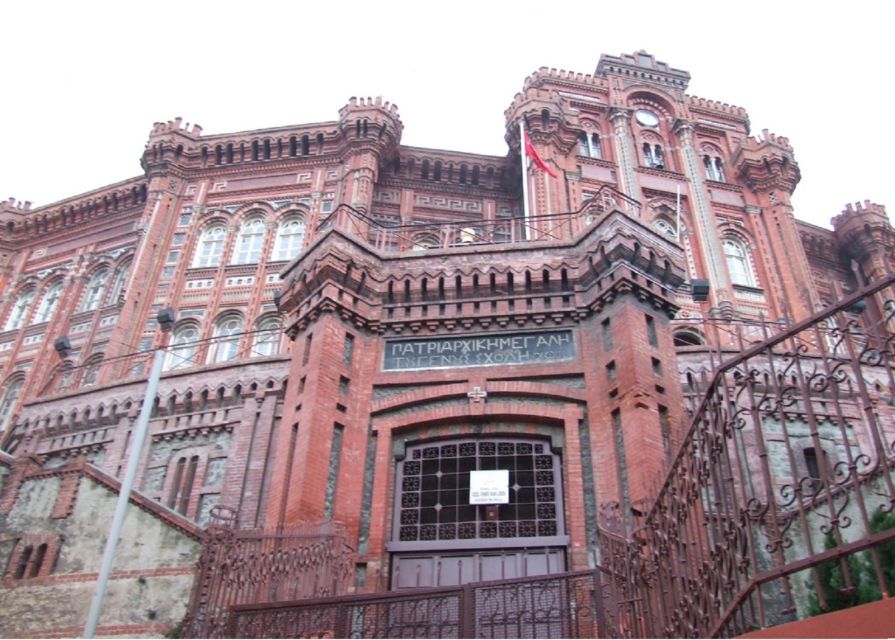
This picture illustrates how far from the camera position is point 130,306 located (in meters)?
28.1

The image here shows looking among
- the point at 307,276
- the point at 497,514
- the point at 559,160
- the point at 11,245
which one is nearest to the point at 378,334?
the point at 307,276

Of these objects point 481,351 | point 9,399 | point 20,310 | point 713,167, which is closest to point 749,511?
point 481,351

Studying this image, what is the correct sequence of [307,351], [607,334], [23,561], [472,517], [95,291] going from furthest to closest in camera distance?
[95,291] → [307,351] → [607,334] → [472,517] → [23,561]

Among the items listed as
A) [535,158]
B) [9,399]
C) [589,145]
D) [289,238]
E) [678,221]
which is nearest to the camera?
[535,158]

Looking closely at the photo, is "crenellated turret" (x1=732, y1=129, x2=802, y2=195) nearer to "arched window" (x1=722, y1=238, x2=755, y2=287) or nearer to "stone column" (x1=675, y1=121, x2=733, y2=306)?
"stone column" (x1=675, y1=121, x2=733, y2=306)

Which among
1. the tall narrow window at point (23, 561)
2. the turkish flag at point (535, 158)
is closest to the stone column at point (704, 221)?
the turkish flag at point (535, 158)

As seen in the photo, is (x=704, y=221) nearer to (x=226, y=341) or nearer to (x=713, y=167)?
(x=713, y=167)

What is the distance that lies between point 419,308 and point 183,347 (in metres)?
15.5

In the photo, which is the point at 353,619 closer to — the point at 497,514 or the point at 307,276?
the point at 497,514

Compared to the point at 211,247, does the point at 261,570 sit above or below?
below

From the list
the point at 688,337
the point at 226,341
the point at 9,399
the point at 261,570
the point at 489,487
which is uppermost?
the point at 688,337

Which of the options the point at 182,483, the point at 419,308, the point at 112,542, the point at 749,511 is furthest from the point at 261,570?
the point at 182,483

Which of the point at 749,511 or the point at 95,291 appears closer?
the point at 749,511

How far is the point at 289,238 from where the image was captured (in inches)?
1193
